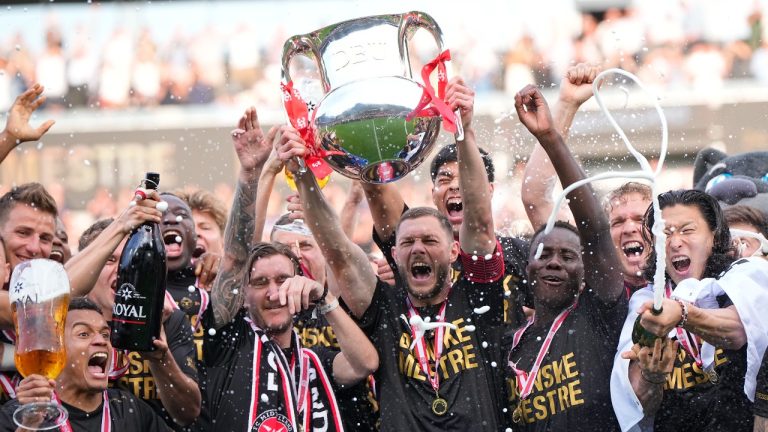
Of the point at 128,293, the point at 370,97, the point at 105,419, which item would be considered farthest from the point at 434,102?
the point at 105,419

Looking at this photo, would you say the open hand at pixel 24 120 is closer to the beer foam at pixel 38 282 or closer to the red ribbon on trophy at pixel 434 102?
the beer foam at pixel 38 282

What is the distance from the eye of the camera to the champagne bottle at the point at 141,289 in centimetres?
443

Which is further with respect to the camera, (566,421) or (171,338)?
(171,338)

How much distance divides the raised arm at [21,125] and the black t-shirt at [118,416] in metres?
1.00

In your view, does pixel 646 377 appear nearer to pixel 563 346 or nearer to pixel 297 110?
pixel 563 346

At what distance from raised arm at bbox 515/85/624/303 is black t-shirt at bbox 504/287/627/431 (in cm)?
8

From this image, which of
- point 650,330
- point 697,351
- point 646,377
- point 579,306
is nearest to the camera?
point 650,330

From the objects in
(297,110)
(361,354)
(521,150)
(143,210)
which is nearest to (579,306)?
(361,354)

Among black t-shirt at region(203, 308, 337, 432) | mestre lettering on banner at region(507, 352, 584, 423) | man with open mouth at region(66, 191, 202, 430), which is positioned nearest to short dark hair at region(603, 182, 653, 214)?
mestre lettering on banner at region(507, 352, 584, 423)

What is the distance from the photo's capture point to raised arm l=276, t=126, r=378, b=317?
15.6ft

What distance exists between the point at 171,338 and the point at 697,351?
197 cm

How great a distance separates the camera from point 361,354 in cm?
475

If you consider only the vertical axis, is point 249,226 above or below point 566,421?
above

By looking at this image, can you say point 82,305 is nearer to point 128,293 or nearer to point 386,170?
point 128,293
